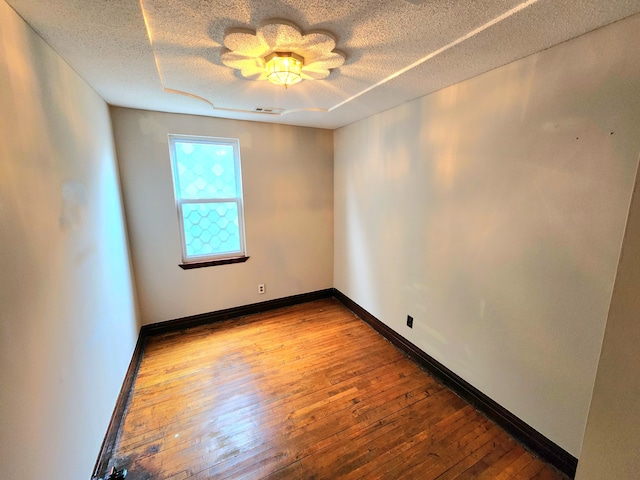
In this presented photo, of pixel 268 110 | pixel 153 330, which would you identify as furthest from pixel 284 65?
pixel 153 330

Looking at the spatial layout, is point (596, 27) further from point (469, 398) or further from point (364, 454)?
point (364, 454)

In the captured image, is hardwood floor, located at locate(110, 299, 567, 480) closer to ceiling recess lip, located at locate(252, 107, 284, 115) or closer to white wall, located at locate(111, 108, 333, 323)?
white wall, located at locate(111, 108, 333, 323)

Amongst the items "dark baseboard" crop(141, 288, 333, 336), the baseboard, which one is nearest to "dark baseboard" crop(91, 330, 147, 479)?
the baseboard

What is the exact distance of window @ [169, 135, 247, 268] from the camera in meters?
2.80

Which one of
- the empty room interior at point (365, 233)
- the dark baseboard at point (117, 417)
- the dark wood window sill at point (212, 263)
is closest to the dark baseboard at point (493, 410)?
the empty room interior at point (365, 233)

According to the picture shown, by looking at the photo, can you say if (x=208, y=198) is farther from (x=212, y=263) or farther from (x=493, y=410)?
(x=493, y=410)

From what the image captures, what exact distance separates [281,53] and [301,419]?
2235mm

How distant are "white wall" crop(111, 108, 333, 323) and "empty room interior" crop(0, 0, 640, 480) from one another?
3 cm

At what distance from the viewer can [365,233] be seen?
301 cm

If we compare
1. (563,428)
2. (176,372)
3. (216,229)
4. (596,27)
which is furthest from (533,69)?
(176,372)

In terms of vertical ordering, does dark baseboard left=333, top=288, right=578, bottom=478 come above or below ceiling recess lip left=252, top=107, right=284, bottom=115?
below

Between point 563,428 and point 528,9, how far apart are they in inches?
81.2

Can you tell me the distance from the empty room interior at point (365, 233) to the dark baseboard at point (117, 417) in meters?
0.02

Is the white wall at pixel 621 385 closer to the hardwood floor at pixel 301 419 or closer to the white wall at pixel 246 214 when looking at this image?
the hardwood floor at pixel 301 419
